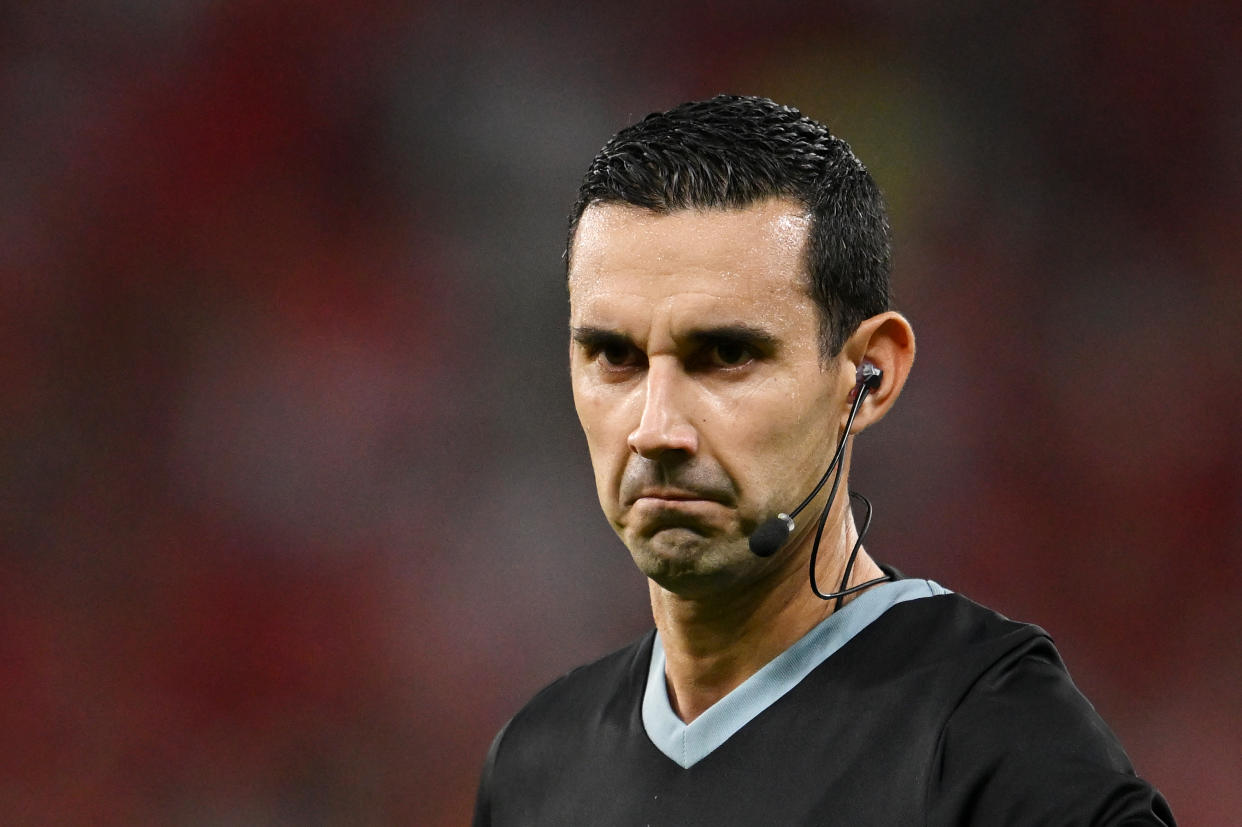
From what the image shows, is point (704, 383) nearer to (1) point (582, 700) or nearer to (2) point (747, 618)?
(2) point (747, 618)

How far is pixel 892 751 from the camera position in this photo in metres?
1.17

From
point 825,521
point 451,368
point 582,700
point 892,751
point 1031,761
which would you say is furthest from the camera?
point 451,368

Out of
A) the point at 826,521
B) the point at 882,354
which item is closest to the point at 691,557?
the point at 826,521

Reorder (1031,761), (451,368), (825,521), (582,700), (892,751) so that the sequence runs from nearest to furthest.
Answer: (1031,761) < (892,751) < (825,521) < (582,700) < (451,368)

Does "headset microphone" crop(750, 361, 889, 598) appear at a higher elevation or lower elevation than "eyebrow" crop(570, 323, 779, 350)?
lower

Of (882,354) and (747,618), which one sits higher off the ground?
(882,354)

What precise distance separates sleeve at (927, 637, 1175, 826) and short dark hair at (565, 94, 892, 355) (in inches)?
13.0

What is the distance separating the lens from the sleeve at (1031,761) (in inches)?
40.3

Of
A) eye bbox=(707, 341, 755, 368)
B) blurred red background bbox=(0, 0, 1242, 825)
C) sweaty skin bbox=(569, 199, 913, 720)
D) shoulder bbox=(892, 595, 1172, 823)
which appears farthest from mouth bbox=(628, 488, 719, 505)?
blurred red background bbox=(0, 0, 1242, 825)

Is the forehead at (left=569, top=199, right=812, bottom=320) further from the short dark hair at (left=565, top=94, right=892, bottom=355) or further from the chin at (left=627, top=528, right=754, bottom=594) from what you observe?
the chin at (left=627, top=528, right=754, bottom=594)

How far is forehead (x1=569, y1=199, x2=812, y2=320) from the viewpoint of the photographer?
121 centimetres

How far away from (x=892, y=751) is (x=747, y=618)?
7.9 inches

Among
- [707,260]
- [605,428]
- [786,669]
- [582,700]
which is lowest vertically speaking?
[582,700]

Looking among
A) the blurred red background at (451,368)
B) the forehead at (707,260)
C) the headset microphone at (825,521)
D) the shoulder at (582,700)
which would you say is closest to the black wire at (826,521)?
the headset microphone at (825,521)
